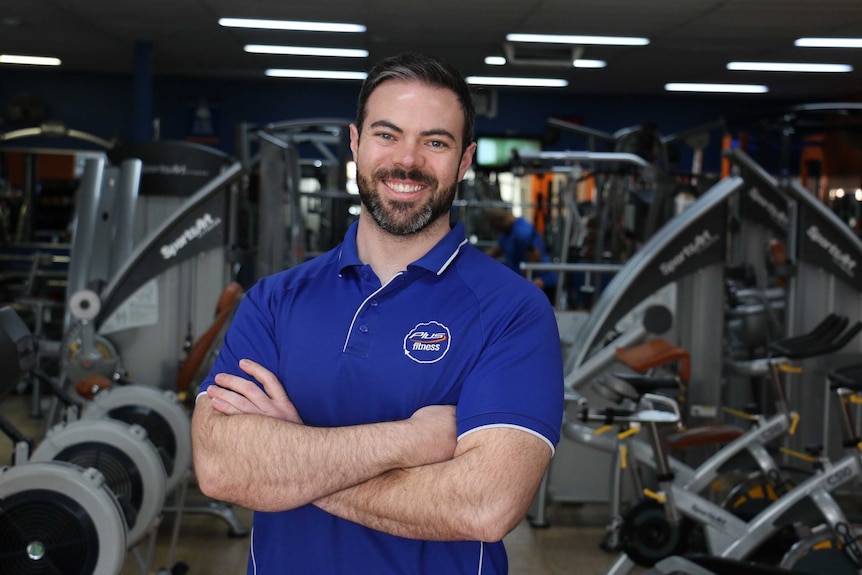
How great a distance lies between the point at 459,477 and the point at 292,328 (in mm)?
358

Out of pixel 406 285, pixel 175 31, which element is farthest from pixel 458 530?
pixel 175 31

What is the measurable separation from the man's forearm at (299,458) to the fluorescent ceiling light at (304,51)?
9816 millimetres

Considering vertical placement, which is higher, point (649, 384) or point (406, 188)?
point (406, 188)

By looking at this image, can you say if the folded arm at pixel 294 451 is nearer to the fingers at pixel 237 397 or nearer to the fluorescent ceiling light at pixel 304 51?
the fingers at pixel 237 397

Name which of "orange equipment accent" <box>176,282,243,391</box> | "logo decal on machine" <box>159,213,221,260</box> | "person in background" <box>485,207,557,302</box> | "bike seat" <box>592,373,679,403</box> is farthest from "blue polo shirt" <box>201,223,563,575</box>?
"person in background" <box>485,207,557,302</box>

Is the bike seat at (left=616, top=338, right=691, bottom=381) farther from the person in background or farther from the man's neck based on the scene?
the person in background

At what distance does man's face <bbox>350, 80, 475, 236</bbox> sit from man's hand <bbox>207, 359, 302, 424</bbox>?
303mm

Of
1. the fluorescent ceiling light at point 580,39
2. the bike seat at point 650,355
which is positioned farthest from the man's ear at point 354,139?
the fluorescent ceiling light at point 580,39

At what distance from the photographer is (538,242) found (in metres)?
9.11

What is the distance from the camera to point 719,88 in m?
13.6

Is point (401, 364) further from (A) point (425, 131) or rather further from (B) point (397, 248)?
(A) point (425, 131)

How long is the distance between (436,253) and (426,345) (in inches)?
6.5

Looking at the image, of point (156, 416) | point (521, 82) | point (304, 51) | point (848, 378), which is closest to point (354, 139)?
point (848, 378)

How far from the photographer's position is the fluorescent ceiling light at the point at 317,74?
13062mm
